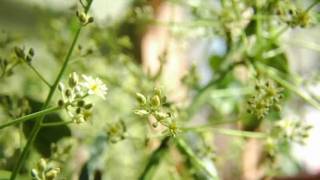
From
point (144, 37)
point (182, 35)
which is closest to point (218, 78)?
→ point (182, 35)

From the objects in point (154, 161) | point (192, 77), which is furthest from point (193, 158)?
point (192, 77)

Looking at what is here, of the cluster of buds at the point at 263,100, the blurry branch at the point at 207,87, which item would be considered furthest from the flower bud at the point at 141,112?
the blurry branch at the point at 207,87

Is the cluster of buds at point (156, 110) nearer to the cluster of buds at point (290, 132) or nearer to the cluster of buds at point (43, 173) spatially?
the cluster of buds at point (43, 173)

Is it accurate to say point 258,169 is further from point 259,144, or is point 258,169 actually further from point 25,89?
point 25,89

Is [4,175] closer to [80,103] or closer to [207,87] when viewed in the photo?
[80,103]

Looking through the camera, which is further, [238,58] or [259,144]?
[259,144]

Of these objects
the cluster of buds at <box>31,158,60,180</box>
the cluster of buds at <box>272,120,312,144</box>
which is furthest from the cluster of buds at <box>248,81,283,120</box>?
the cluster of buds at <box>31,158,60,180</box>
